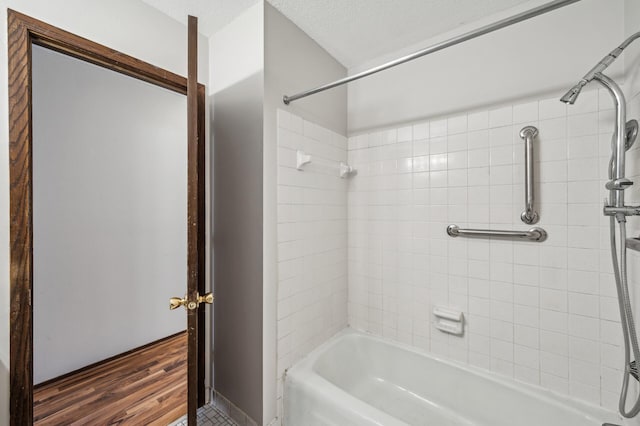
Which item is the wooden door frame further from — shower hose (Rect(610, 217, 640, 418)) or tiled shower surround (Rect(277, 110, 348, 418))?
shower hose (Rect(610, 217, 640, 418))

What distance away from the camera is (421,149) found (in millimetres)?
1688

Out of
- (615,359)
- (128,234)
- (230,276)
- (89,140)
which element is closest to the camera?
(615,359)

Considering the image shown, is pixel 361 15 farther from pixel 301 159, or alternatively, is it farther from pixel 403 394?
pixel 403 394

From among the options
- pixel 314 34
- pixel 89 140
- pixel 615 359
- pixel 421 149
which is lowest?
pixel 615 359

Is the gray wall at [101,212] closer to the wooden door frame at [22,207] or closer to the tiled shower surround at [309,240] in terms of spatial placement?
the wooden door frame at [22,207]

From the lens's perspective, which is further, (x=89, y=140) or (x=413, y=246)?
(x=89, y=140)

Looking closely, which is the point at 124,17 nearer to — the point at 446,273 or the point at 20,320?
the point at 20,320

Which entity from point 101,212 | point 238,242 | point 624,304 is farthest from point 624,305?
point 101,212

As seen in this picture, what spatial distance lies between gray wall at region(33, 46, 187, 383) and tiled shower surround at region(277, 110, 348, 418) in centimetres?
133

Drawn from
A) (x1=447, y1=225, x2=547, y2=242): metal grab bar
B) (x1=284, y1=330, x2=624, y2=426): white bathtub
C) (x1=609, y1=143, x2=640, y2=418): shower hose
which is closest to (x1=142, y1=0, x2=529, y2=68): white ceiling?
(x1=609, y1=143, x2=640, y2=418): shower hose

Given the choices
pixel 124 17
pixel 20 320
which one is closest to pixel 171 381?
pixel 20 320

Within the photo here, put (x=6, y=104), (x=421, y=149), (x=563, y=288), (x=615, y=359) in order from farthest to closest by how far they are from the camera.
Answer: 1. (x=421, y=149)
2. (x=563, y=288)
3. (x=615, y=359)
4. (x=6, y=104)

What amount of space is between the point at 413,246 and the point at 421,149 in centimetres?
62

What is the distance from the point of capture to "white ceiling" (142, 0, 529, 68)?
1398 millimetres
